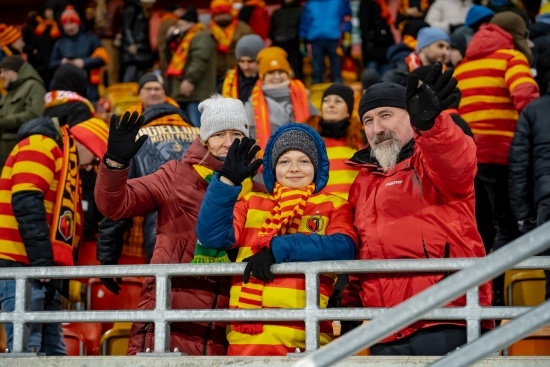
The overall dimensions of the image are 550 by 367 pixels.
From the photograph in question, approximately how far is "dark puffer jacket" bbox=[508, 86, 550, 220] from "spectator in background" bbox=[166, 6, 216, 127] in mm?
4816

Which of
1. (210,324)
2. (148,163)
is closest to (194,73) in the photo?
(148,163)

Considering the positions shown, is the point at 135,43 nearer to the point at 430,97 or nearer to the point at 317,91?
the point at 317,91

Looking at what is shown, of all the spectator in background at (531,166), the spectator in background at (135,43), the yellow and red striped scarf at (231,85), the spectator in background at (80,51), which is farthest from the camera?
the spectator in background at (135,43)

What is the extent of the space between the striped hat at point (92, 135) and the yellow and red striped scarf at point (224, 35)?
5820 mm

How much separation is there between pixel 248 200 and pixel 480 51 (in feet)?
12.0

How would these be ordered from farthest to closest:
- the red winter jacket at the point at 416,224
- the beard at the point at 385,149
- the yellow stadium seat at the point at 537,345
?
the yellow stadium seat at the point at 537,345, the beard at the point at 385,149, the red winter jacket at the point at 416,224

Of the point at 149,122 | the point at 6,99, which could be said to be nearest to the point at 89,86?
the point at 6,99

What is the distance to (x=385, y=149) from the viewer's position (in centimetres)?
557

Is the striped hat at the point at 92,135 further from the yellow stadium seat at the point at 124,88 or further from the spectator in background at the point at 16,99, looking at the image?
the yellow stadium seat at the point at 124,88

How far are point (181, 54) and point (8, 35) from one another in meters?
3.67

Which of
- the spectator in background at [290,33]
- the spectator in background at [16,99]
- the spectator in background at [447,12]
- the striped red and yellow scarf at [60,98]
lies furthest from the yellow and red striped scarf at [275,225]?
the spectator in background at [290,33]

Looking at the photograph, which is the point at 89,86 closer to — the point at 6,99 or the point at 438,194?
the point at 6,99

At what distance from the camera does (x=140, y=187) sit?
6.10 metres

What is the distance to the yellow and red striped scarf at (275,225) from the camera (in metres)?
5.45
